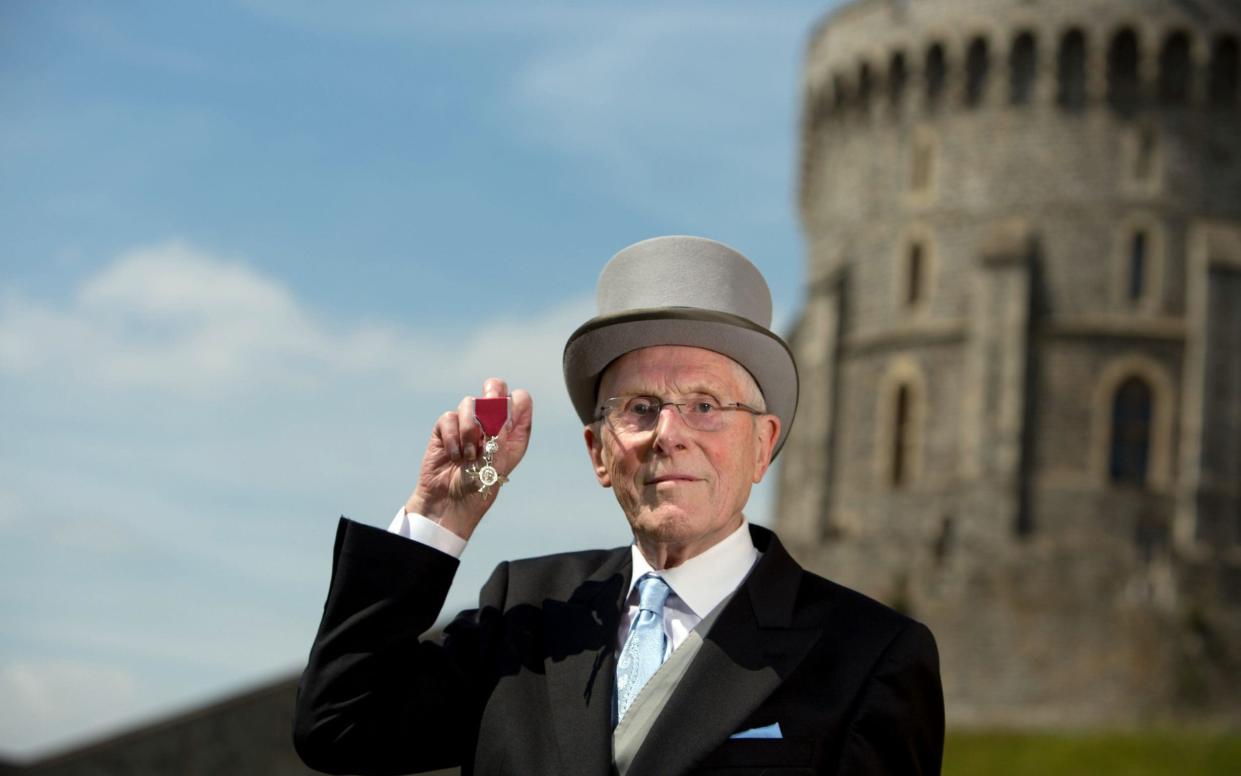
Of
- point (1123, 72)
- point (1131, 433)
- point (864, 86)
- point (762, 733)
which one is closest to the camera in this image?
point (762, 733)

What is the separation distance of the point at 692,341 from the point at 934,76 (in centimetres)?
3770

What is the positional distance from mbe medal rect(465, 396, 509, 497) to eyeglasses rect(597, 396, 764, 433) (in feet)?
0.86

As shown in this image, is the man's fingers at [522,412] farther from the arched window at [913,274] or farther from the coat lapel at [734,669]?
the arched window at [913,274]

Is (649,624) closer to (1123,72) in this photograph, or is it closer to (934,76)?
(1123,72)

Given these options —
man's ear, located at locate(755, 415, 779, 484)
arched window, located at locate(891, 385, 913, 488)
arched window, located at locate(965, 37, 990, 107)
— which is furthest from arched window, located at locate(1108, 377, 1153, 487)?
man's ear, located at locate(755, 415, 779, 484)

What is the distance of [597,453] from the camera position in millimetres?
4855

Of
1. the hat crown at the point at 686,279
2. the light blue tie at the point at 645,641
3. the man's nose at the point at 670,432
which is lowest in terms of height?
the light blue tie at the point at 645,641

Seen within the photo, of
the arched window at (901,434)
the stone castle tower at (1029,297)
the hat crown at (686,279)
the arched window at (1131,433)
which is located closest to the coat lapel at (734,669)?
the hat crown at (686,279)

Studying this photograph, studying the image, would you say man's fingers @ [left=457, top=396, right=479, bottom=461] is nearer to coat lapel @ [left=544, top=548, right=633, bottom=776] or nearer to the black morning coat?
the black morning coat

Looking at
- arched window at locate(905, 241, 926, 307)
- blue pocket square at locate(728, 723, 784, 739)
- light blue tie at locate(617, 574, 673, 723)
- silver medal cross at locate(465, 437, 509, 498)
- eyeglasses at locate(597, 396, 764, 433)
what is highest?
arched window at locate(905, 241, 926, 307)

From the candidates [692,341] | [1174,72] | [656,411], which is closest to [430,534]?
[656,411]

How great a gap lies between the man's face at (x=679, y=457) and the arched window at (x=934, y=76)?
37.5 metres

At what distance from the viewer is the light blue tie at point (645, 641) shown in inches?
182

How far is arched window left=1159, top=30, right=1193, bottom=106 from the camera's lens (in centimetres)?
4019
